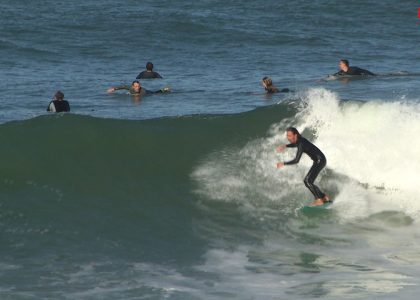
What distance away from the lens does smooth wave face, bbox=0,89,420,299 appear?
13.0 meters

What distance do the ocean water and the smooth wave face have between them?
0.04 meters

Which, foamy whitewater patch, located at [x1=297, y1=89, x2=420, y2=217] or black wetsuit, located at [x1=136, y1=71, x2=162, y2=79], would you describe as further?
black wetsuit, located at [x1=136, y1=71, x2=162, y2=79]

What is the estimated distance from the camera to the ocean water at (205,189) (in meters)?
13.2

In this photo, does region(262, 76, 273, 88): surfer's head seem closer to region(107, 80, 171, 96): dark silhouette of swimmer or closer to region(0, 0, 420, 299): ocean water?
region(0, 0, 420, 299): ocean water

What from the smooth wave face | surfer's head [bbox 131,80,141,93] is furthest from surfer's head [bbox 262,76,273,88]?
the smooth wave face

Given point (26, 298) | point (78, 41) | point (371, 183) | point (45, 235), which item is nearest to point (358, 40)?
point (78, 41)

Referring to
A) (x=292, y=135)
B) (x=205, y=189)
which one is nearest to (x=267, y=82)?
(x=205, y=189)

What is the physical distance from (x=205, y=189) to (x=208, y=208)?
892 millimetres

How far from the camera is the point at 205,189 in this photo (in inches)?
698

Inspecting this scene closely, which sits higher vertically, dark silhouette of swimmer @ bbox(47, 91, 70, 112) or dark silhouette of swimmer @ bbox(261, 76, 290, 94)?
dark silhouette of swimmer @ bbox(261, 76, 290, 94)

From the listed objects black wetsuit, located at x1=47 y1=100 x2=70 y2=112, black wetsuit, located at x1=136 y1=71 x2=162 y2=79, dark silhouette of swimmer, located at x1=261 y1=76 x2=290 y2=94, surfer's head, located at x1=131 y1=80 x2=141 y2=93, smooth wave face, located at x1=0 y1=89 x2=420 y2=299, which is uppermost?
black wetsuit, located at x1=136 y1=71 x2=162 y2=79

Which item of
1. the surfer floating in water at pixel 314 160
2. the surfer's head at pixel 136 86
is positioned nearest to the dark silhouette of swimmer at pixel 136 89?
the surfer's head at pixel 136 86

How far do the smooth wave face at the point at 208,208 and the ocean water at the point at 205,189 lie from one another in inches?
1.4

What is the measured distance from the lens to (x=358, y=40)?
128 feet
